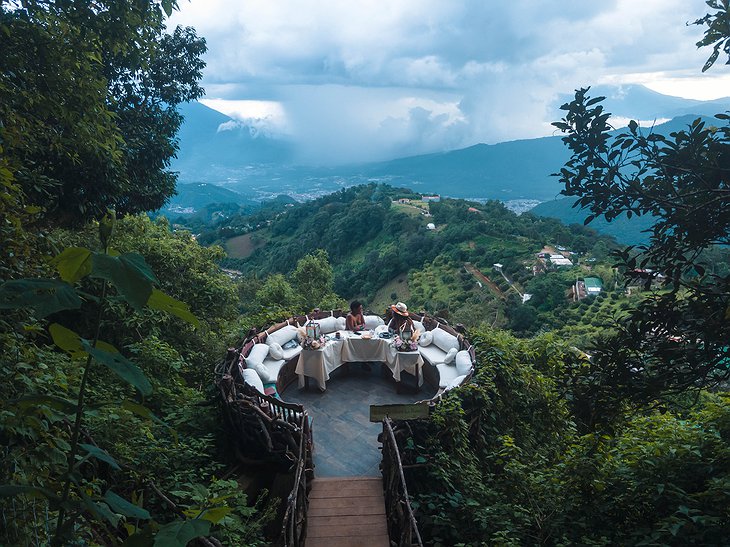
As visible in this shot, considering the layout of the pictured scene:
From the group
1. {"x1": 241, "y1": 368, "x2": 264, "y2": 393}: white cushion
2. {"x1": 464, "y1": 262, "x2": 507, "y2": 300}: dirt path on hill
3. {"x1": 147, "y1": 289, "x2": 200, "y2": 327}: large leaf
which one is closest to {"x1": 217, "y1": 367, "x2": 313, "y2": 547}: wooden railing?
{"x1": 241, "y1": 368, "x2": 264, "y2": 393}: white cushion

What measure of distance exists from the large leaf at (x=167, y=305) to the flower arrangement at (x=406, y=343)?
6.02 m

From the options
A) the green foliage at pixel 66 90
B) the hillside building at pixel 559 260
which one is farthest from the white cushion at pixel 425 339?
the hillside building at pixel 559 260

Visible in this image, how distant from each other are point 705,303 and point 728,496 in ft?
4.21

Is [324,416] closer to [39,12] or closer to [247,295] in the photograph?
[39,12]

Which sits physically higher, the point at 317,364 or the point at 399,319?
the point at 399,319

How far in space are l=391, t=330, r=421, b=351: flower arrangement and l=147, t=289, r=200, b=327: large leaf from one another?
6.02 meters

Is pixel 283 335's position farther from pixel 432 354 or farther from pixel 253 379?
pixel 432 354

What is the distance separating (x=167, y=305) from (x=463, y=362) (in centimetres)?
583

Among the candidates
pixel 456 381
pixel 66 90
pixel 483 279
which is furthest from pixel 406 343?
pixel 483 279

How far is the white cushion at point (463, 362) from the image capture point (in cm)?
616

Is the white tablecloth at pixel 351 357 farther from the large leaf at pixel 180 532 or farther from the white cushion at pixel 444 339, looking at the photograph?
the large leaf at pixel 180 532

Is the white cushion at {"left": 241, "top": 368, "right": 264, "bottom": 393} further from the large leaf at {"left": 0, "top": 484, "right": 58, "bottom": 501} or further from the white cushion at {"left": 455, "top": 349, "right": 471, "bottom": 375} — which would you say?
the large leaf at {"left": 0, "top": 484, "right": 58, "bottom": 501}

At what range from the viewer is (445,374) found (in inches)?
252

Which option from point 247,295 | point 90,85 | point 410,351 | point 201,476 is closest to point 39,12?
point 90,85
